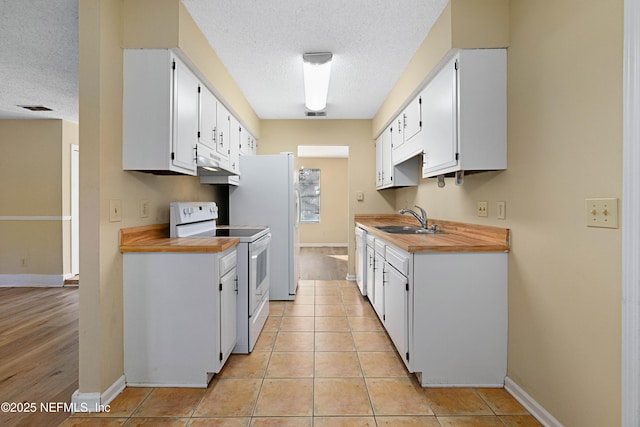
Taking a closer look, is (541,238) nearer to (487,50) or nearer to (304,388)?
(487,50)

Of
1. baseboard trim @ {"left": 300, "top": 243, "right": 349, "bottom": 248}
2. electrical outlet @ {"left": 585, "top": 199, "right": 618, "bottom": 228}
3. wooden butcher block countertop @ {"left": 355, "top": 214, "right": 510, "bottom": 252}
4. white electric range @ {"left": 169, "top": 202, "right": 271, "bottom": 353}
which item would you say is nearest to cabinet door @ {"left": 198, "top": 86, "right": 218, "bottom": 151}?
white electric range @ {"left": 169, "top": 202, "right": 271, "bottom": 353}

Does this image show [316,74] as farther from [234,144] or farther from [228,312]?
[228,312]

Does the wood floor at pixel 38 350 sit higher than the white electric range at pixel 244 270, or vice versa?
the white electric range at pixel 244 270

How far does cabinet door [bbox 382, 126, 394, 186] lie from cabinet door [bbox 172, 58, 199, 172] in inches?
88.2

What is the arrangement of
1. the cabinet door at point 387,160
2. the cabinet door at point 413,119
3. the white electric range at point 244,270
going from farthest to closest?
the cabinet door at point 387,160 < the cabinet door at point 413,119 < the white electric range at point 244,270

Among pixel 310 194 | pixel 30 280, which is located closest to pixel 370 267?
pixel 30 280

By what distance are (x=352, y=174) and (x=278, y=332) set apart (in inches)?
105

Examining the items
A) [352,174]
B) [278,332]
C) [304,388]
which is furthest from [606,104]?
[352,174]

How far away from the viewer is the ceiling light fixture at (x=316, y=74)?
8.79 ft

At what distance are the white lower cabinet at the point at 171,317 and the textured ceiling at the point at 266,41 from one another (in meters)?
1.70

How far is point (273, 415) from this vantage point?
1.66 m

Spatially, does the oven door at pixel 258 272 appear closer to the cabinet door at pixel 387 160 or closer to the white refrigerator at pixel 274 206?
the white refrigerator at pixel 274 206

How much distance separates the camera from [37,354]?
2.35 meters

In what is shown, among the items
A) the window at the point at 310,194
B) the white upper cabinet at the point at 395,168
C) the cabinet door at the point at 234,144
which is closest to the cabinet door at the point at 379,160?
the white upper cabinet at the point at 395,168
